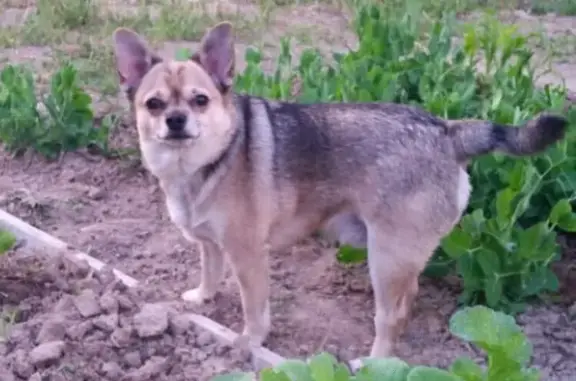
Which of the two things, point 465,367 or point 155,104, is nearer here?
point 465,367

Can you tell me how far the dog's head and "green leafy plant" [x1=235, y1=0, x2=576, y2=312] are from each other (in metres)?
1.01

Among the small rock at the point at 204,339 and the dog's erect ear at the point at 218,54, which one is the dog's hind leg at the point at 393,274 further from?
the dog's erect ear at the point at 218,54

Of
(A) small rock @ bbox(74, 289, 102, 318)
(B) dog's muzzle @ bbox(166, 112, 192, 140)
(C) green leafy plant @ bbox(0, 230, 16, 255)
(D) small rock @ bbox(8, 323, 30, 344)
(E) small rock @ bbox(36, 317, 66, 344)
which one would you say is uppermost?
(B) dog's muzzle @ bbox(166, 112, 192, 140)

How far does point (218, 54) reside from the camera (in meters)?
4.48

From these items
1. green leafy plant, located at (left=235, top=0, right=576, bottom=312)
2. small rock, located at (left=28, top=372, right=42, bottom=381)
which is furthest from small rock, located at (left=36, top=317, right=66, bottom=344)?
green leafy plant, located at (left=235, top=0, right=576, bottom=312)

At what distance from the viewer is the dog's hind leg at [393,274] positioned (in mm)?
4398

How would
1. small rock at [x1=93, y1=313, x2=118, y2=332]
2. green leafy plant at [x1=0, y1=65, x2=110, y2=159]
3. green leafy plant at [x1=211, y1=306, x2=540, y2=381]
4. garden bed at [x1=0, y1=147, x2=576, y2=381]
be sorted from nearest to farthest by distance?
green leafy plant at [x1=211, y1=306, x2=540, y2=381], small rock at [x1=93, y1=313, x2=118, y2=332], garden bed at [x1=0, y1=147, x2=576, y2=381], green leafy plant at [x1=0, y1=65, x2=110, y2=159]

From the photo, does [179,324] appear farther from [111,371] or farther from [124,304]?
[111,371]

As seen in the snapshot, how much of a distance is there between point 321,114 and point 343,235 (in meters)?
0.52

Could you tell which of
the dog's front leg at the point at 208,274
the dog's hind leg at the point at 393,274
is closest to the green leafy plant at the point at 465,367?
the dog's hind leg at the point at 393,274

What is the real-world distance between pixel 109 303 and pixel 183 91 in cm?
92

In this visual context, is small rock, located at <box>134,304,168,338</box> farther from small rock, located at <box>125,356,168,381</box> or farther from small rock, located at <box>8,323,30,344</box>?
small rock, located at <box>8,323,30,344</box>

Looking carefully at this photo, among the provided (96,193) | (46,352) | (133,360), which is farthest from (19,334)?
(96,193)

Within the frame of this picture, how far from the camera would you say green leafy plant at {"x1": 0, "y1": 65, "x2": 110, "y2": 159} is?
6168mm
